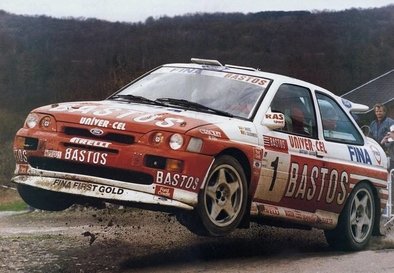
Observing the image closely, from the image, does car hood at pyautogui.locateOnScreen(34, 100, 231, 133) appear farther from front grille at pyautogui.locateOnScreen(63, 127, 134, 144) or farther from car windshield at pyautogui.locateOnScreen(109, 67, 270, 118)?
car windshield at pyautogui.locateOnScreen(109, 67, 270, 118)

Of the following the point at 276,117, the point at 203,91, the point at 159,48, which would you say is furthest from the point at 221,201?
the point at 159,48

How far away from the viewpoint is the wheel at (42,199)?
261 inches

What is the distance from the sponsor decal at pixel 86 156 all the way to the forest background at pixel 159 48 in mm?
7418

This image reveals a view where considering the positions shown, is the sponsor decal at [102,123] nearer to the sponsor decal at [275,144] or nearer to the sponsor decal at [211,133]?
the sponsor decal at [211,133]

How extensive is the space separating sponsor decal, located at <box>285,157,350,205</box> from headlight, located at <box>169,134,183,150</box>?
4.74ft

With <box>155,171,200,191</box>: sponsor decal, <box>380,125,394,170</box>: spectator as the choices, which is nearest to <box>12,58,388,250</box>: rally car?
<box>155,171,200,191</box>: sponsor decal

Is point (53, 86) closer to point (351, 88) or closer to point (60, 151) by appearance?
point (351, 88)

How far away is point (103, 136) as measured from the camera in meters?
6.20

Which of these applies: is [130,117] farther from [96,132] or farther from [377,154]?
[377,154]

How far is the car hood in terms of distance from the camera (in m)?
6.15

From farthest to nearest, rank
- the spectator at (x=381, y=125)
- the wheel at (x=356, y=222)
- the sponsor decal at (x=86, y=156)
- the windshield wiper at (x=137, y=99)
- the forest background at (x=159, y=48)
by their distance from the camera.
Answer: the forest background at (x=159, y=48) → the spectator at (x=381, y=125) → the wheel at (x=356, y=222) → the windshield wiper at (x=137, y=99) → the sponsor decal at (x=86, y=156)

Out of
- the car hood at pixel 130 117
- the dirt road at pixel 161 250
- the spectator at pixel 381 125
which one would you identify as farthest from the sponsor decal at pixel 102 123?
the spectator at pixel 381 125

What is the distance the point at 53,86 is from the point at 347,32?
7977 millimetres

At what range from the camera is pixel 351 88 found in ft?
74.8
